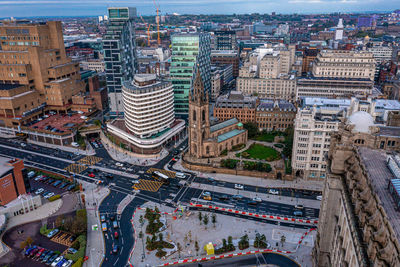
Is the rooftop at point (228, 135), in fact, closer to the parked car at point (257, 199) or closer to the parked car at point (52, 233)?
the parked car at point (257, 199)

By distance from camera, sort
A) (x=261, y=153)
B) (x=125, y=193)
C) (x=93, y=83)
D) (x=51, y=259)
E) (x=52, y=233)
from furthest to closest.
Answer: (x=93, y=83) < (x=261, y=153) < (x=125, y=193) < (x=52, y=233) < (x=51, y=259)

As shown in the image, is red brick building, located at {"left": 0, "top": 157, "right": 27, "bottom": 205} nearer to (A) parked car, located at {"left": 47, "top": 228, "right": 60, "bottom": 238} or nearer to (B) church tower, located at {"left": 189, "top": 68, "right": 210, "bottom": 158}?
(A) parked car, located at {"left": 47, "top": 228, "right": 60, "bottom": 238}

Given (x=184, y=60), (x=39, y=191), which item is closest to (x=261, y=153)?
(x=184, y=60)

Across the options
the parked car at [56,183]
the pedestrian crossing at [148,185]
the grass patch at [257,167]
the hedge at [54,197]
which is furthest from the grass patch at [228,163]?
the parked car at [56,183]

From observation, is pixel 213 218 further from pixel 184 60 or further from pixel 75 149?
pixel 184 60

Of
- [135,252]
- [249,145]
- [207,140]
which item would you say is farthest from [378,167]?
[249,145]

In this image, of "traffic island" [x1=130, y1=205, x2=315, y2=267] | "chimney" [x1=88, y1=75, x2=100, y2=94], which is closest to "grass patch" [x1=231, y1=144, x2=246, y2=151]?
"traffic island" [x1=130, y1=205, x2=315, y2=267]
